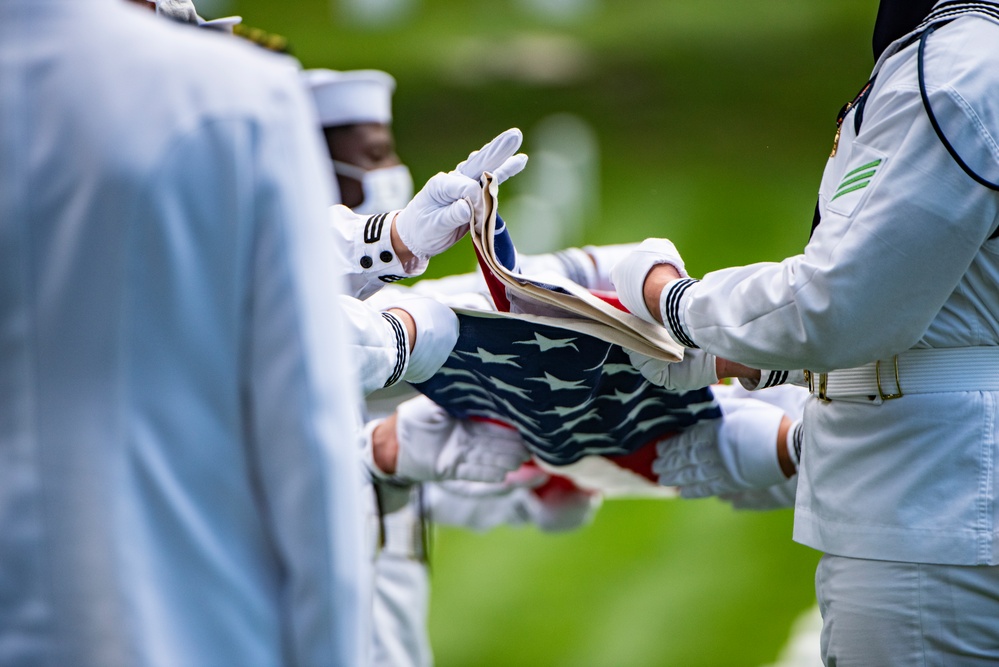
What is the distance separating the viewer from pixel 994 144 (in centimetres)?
121

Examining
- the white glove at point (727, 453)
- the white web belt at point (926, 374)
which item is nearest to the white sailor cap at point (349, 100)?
the white glove at point (727, 453)

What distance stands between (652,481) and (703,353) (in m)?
0.50

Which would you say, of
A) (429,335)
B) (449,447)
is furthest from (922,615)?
(449,447)

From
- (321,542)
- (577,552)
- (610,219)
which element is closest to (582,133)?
(610,219)

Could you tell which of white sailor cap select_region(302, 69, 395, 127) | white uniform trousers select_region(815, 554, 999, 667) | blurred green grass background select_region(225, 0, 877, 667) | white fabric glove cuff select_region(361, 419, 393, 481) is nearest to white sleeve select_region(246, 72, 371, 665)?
white uniform trousers select_region(815, 554, 999, 667)

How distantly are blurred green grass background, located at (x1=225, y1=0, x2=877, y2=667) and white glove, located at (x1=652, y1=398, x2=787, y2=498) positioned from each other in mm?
3374

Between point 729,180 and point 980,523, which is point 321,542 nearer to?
point 980,523

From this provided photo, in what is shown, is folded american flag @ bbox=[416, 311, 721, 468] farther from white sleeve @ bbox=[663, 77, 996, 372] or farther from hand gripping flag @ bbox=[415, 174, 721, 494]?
white sleeve @ bbox=[663, 77, 996, 372]

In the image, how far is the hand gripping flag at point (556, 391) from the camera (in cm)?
155

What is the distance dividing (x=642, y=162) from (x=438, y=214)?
859cm

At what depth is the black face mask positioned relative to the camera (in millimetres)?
1358

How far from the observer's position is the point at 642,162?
986cm

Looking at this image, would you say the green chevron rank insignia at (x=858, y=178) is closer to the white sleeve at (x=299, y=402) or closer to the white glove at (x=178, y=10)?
the white sleeve at (x=299, y=402)

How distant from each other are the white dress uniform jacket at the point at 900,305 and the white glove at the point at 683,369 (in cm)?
16
